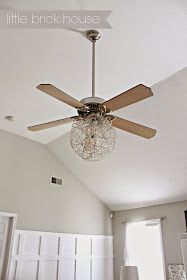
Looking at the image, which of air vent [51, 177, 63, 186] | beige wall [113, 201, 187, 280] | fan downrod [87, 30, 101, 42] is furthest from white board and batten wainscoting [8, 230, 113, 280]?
fan downrod [87, 30, 101, 42]

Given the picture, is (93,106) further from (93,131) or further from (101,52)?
(101,52)

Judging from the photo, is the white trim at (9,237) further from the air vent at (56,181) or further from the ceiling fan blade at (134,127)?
the ceiling fan blade at (134,127)

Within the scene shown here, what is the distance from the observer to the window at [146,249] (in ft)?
15.7

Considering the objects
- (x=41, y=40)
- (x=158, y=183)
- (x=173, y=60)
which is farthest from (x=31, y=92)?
(x=158, y=183)

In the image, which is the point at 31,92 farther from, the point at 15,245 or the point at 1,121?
the point at 15,245

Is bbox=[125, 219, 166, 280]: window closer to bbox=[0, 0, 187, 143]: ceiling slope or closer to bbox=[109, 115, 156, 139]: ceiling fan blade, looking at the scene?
bbox=[0, 0, 187, 143]: ceiling slope

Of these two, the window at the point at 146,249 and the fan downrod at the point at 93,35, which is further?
the window at the point at 146,249

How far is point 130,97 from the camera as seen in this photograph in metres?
1.97

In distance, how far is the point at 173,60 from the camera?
9.15ft

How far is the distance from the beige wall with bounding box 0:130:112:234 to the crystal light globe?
2.48 metres

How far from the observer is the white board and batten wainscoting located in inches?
163

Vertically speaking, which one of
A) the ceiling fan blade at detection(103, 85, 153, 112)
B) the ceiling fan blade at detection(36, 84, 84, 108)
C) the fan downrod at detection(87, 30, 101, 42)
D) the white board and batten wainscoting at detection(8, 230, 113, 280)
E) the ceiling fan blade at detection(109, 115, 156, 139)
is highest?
the fan downrod at detection(87, 30, 101, 42)

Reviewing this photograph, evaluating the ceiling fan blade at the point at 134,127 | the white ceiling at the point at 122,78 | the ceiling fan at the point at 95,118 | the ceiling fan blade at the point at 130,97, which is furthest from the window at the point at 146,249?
the ceiling fan blade at the point at 130,97

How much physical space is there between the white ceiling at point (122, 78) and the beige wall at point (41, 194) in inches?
12.0
